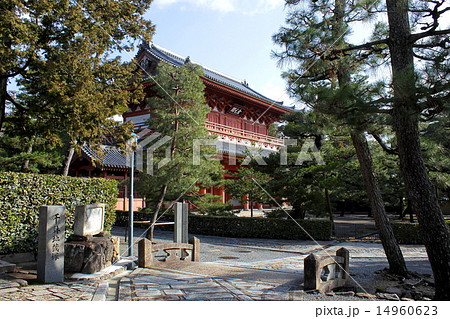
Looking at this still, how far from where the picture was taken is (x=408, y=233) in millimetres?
12281

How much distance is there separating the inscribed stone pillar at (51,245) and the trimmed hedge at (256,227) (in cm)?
852

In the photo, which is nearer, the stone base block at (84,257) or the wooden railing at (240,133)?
the stone base block at (84,257)

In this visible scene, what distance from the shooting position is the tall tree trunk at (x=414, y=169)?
179 inches

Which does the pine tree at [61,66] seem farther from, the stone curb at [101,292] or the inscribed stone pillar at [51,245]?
the stone curb at [101,292]

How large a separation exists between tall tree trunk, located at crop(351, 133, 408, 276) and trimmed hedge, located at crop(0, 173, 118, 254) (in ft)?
20.9

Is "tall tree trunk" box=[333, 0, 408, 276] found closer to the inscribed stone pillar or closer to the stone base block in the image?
the stone base block

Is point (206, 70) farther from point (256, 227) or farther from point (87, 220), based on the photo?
point (87, 220)

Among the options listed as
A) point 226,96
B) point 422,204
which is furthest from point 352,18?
point 226,96

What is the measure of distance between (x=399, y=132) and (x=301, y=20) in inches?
117

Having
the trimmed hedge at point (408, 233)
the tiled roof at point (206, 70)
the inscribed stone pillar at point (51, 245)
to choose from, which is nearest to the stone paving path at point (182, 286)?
the inscribed stone pillar at point (51, 245)

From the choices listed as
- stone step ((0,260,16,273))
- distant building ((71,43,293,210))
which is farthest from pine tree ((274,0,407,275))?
distant building ((71,43,293,210))

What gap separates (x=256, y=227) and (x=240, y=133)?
713 cm

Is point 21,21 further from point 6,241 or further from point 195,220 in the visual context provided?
point 195,220

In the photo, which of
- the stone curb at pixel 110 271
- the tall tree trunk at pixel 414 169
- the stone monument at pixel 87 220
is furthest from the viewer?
the stone monument at pixel 87 220
